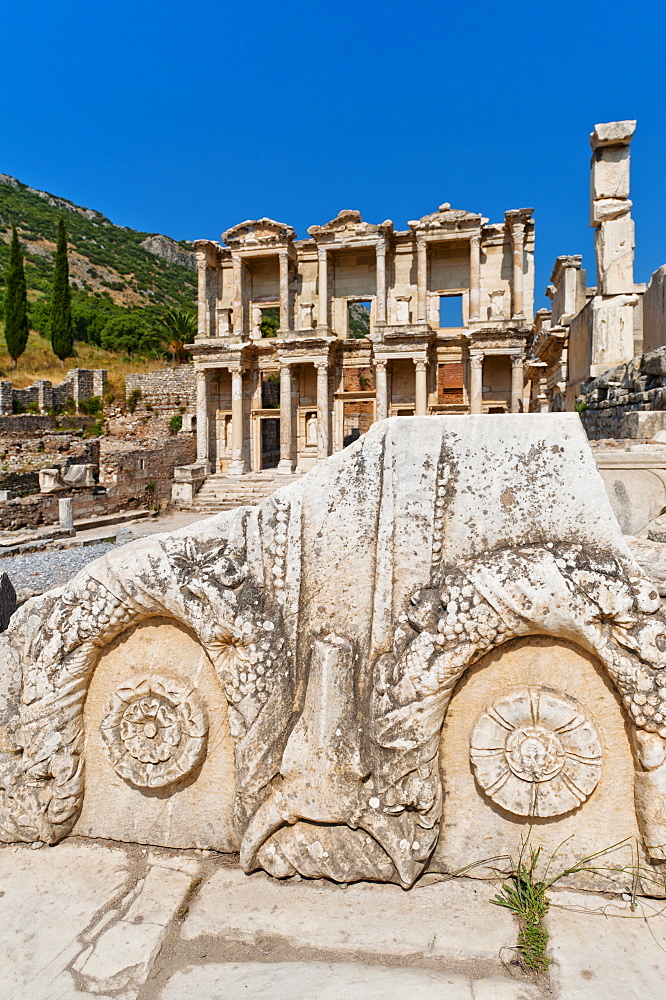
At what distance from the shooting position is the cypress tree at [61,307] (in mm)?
32469

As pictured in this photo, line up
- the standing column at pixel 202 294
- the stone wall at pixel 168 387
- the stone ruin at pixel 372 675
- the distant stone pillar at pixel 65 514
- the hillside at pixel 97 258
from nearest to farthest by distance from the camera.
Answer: the stone ruin at pixel 372 675
the distant stone pillar at pixel 65 514
the standing column at pixel 202 294
the stone wall at pixel 168 387
the hillside at pixel 97 258

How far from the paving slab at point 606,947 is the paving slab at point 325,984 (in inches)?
6.3

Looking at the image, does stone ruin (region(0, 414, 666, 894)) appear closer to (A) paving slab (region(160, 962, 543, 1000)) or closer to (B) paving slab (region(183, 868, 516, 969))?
(B) paving slab (region(183, 868, 516, 969))

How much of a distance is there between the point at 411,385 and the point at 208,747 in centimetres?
1971

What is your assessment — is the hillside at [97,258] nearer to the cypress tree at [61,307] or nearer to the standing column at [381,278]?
the cypress tree at [61,307]

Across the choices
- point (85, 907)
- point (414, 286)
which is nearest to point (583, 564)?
point (85, 907)

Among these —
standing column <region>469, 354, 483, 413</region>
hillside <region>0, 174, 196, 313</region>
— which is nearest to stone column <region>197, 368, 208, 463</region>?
standing column <region>469, 354, 483, 413</region>

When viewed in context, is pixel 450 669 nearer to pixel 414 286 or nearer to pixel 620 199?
pixel 620 199

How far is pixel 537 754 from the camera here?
2.11m

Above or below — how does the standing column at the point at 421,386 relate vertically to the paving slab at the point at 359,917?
above

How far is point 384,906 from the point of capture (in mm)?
2031

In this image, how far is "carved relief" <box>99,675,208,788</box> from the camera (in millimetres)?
2354

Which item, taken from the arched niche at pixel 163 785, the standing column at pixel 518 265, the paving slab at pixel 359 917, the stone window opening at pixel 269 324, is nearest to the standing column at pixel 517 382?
the standing column at pixel 518 265

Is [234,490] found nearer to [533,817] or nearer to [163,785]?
[163,785]
